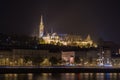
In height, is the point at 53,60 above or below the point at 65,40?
below

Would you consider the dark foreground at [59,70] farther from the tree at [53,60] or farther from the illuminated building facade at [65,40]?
the illuminated building facade at [65,40]

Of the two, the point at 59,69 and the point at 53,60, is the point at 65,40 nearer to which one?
the point at 53,60

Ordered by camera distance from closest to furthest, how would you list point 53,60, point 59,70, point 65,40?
point 59,70 → point 53,60 → point 65,40

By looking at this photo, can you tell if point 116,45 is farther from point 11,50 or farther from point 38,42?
point 11,50

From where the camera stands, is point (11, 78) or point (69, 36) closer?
point (11, 78)

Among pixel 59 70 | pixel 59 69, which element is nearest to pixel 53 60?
pixel 59 69

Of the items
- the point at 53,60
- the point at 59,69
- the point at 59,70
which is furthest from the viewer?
the point at 53,60

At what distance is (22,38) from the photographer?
106 m

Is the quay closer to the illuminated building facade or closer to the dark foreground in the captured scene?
the dark foreground

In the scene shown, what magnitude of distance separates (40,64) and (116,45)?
3211 centimetres

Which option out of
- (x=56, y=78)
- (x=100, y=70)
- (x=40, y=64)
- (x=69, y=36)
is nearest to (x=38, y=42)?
(x=69, y=36)

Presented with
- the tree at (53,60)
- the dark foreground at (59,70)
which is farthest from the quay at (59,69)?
the tree at (53,60)

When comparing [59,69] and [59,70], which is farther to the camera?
[59,69]

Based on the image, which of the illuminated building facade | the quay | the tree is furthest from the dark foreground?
the illuminated building facade
